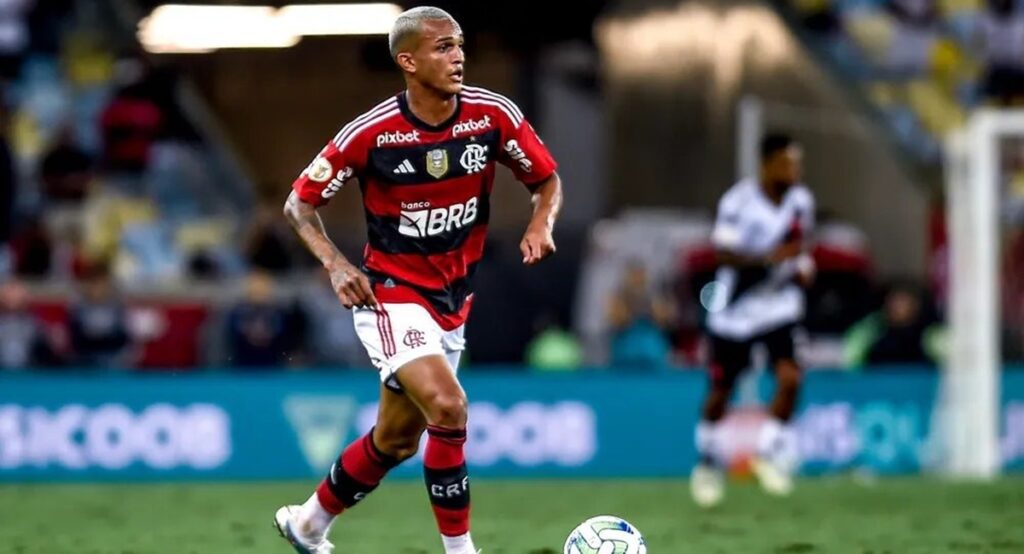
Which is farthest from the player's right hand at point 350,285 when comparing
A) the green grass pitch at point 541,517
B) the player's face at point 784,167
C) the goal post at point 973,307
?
the goal post at point 973,307

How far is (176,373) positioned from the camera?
17.1m

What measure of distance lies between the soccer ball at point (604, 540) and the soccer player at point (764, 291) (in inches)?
229

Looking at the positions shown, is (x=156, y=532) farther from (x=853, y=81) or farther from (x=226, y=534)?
(x=853, y=81)

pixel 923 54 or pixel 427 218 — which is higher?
pixel 923 54

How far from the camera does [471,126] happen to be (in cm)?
852

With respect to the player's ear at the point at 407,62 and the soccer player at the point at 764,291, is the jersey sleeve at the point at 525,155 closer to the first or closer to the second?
the player's ear at the point at 407,62

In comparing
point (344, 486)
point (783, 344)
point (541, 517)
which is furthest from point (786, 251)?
point (344, 486)

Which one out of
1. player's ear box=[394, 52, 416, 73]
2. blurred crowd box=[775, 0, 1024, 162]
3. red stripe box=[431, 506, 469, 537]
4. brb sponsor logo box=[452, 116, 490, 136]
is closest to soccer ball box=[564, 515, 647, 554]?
red stripe box=[431, 506, 469, 537]

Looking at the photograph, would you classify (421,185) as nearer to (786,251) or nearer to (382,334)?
(382,334)

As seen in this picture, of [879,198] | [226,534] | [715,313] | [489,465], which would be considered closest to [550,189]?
[226,534]

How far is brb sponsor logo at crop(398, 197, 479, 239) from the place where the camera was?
845cm

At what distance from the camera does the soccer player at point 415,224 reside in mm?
8297

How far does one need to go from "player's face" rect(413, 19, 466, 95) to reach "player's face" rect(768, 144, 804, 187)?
5929mm

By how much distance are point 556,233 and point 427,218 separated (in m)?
13.0
